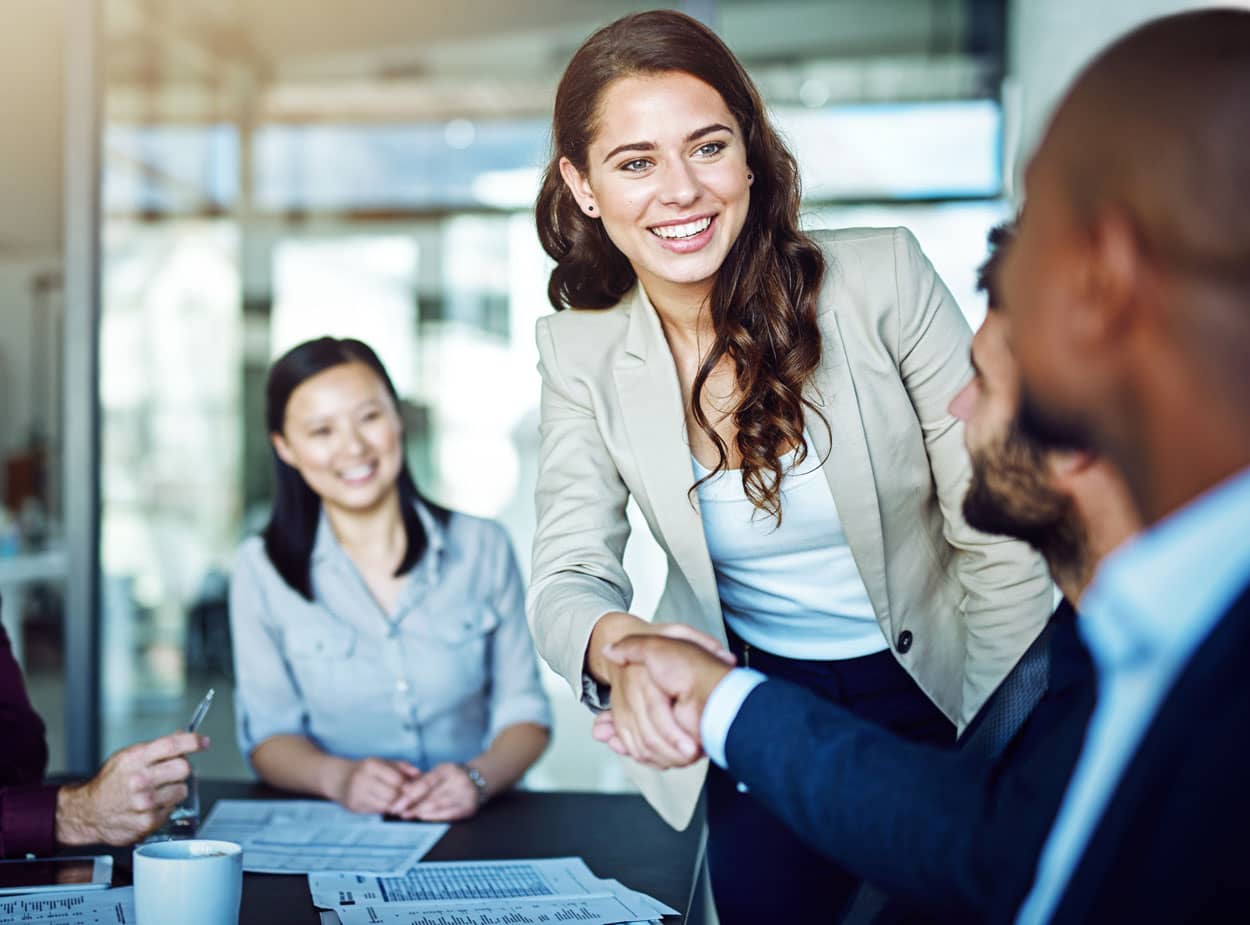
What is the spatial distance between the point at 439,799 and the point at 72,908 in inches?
22.9

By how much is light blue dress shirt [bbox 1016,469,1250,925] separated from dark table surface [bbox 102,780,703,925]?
0.67 meters

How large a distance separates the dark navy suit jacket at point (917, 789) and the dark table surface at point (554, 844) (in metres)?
0.31

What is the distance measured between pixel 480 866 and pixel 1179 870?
3.25ft

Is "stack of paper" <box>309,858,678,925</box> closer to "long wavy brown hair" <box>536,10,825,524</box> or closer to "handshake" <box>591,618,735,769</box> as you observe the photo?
"handshake" <box>591,618,735,769</box>

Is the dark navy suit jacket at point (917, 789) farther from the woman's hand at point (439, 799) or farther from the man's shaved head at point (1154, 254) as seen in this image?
the woman's hand at point (439, 799)

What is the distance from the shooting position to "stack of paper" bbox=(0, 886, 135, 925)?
49.9 inches

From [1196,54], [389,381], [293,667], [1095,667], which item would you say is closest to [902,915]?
[1095,667]

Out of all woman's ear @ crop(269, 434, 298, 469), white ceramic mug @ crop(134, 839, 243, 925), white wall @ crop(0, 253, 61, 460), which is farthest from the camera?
white wall @ crop(0, 253, 61, 460)

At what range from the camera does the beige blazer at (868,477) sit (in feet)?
5.88

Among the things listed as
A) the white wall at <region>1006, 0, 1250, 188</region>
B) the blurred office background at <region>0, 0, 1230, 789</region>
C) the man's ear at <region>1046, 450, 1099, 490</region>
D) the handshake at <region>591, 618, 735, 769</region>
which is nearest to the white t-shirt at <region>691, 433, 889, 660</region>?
the handshake at <region>591, 618, 735, 769</region>

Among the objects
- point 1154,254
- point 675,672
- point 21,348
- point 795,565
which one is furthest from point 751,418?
point 21,348

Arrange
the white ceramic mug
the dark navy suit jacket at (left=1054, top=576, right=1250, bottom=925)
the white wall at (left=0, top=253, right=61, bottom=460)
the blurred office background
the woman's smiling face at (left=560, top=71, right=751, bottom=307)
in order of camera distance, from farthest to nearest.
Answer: the blurred office background < the white wall at (left=0, top=253, right=61, bottom=460) < the woman's smiling face at (left=560, top=71, right=751, bottom=307) < the white ceramic mug < the dark navy suit jacket at (left=1054, top=576, right=1250, bottom=925)

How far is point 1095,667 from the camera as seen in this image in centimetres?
101

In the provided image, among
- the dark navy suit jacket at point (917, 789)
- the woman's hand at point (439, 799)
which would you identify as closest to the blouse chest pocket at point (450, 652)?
the woman's hand at point (439, 799)
